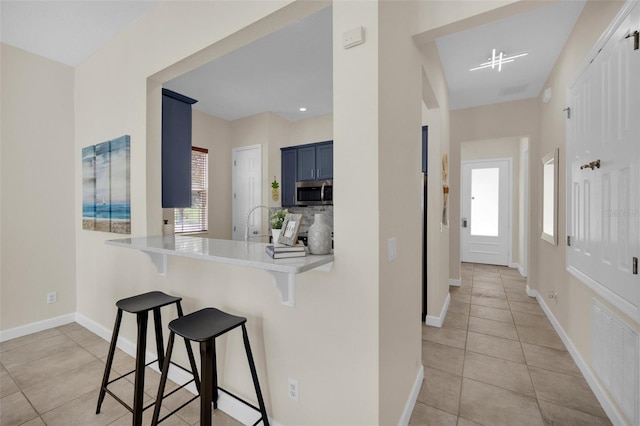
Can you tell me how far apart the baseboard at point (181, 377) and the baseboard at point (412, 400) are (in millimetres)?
742

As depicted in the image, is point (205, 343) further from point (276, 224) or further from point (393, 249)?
point (393, 249)

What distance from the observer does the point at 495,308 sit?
12.5 ft

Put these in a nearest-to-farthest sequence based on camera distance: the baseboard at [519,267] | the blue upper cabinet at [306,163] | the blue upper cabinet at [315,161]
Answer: the blue upper cabinet at [315,161] → the blue upper cabinet at [306,163] → the baseboard at [519,267]

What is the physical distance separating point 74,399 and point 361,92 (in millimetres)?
2761

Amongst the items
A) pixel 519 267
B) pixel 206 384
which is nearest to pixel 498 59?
pixel 206 384

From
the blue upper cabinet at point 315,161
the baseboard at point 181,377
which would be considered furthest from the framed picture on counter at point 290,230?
the blue upper cabinet at point 315,161

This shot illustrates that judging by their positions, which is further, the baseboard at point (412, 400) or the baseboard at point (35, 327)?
the baseboard at point (35, 327)

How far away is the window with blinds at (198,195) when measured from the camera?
15.2 ft

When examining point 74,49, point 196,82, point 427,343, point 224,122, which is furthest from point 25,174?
point 427,343

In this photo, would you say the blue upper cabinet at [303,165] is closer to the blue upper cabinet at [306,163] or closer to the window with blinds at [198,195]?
the blue upper cabinet at [306,163]

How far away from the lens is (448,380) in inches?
88.7

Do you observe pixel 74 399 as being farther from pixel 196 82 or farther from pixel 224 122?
pixel 224 122

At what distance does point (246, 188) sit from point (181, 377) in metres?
3.42

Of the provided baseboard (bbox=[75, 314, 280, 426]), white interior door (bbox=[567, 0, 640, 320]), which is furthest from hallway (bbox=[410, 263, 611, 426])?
baseboard (bbox=[75, 314, 280, 426])
